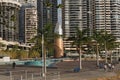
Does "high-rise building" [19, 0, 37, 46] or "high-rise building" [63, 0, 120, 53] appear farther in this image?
"high-rise building" [63, 0, 120, 53]

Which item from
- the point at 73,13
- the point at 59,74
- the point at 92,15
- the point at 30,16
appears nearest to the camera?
the point at 30,16

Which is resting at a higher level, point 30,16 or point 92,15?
point 92,15

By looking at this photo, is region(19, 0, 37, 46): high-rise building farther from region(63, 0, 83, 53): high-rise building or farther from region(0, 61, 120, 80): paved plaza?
region(63, 0, 83, 53): high-rise building

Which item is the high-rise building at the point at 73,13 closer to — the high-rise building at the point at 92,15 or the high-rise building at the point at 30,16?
the high-rise building at the point at 92,15

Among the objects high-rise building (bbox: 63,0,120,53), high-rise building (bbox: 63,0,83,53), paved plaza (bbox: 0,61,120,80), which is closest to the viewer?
paved plaza (bbox: 0,61,120,80)

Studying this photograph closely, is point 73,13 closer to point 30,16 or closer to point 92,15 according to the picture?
point 92,15

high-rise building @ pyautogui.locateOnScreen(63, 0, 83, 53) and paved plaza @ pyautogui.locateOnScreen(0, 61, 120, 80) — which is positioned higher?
high-rise building @ pyautogui.locateOnScreen(63, 0, 83, 53)

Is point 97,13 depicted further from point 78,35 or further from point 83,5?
point 78,35

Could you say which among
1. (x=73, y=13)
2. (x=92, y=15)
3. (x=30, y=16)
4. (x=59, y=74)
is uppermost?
(x=73, y=13)

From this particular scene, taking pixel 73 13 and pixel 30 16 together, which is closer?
pixel 30 16

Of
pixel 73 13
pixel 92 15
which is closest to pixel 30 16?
pixel 92 15

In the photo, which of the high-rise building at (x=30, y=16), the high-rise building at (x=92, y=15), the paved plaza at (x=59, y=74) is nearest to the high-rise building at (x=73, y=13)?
the high-rise building at (x=92, y=15)

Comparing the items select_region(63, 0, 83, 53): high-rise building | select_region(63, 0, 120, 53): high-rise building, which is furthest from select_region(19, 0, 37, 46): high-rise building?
select_region(63, 0, 83, 53): high-rise building

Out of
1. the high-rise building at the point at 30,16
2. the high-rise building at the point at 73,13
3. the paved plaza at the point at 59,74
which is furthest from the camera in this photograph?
the high-rise building at the point at 73,13
